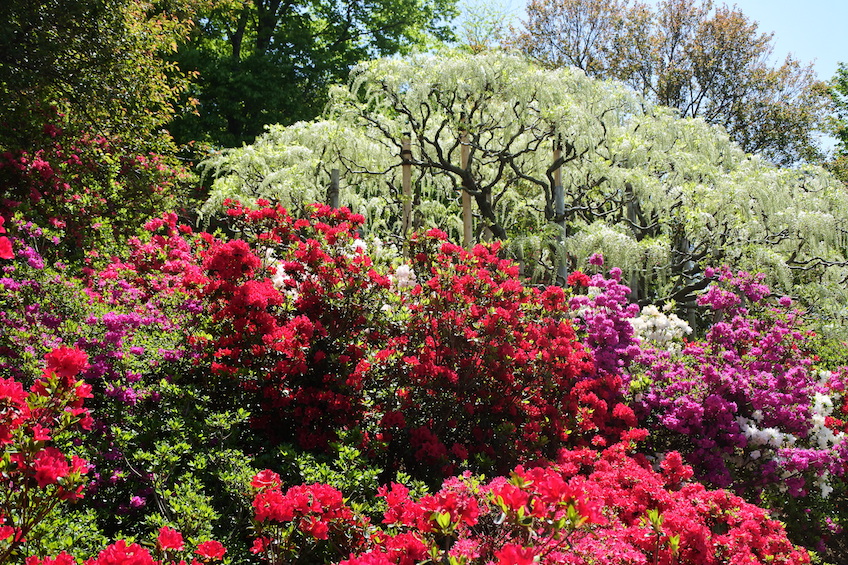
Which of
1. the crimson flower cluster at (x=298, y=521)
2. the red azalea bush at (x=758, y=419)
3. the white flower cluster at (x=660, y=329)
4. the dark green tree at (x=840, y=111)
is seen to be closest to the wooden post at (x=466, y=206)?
the white flower cluster at (x=660, y=329)

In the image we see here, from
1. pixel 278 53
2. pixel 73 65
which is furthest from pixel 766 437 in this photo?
pixel 278 53

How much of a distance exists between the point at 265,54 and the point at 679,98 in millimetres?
10295

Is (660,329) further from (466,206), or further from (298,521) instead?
(298,521)

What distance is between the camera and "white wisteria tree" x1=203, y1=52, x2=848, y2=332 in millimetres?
6859

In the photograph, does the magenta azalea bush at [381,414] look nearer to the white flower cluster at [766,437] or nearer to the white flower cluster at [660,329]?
the white flower cluster at [766,437]

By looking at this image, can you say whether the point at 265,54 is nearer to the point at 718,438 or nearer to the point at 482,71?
the point at 482,71

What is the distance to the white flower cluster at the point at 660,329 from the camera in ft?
16.6

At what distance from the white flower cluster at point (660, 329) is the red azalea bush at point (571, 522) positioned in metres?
2.02

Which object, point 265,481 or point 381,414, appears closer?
point 265,481

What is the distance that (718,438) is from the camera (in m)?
4.07

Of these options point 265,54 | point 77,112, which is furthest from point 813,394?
point 265,54

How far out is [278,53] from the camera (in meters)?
13.9

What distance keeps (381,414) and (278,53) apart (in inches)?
484

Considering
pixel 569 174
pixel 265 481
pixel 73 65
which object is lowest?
pixel 265 481
